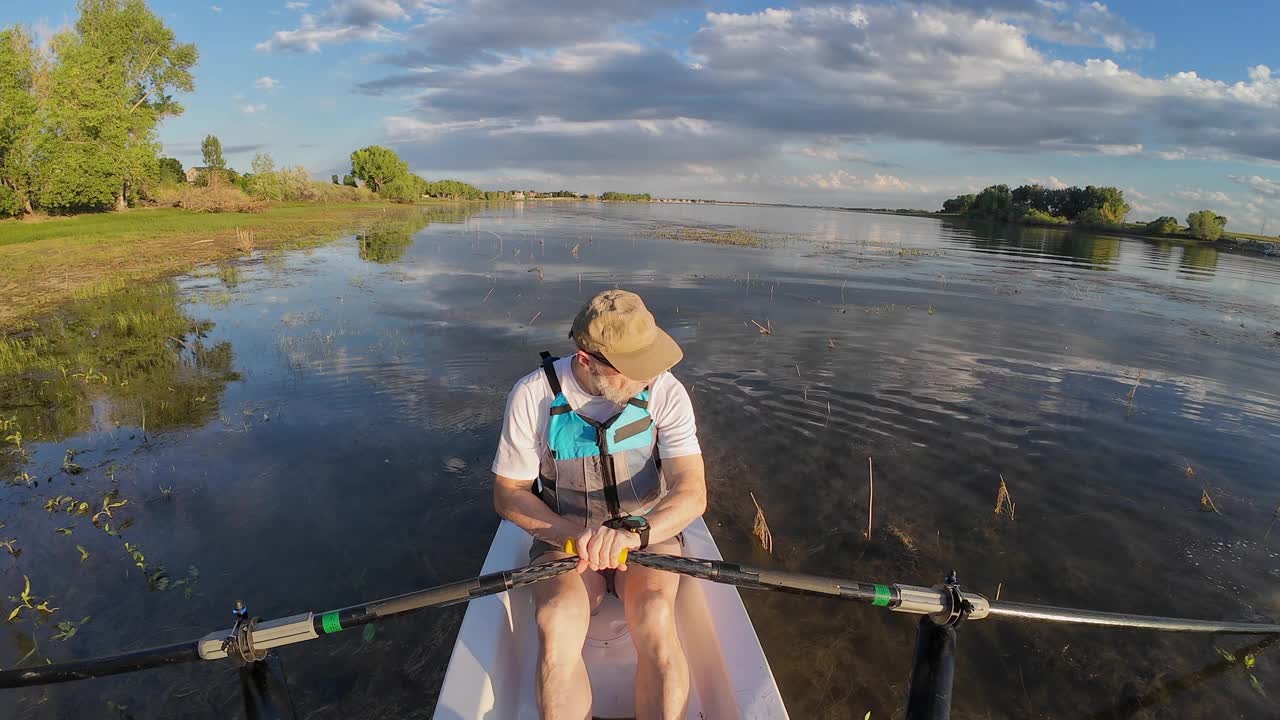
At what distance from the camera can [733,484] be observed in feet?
21.8

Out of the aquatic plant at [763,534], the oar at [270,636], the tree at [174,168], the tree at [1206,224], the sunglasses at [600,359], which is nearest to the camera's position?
the oar at [270,636]

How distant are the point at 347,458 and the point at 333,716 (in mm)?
3732

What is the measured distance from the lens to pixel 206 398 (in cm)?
823

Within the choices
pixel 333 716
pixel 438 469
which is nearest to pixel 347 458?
pixel 438 469

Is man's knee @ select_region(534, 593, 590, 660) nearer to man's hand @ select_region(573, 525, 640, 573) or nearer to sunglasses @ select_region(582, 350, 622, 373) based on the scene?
man's hand @ select_region(573, 525, 640, 573)

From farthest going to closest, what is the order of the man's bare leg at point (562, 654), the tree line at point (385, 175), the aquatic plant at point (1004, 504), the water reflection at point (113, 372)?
the tree line at point (385, 175)
the water reflection at point (113, 372)
the aquatic plant at point (1004, 504)
the man's bare leg at point (562, 654)

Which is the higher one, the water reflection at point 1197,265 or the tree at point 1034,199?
the tree at point 1034,199

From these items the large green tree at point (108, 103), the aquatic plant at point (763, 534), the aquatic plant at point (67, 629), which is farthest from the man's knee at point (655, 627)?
the large green tree at point (108, 103)

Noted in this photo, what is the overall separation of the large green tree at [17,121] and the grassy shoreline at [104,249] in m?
1.71

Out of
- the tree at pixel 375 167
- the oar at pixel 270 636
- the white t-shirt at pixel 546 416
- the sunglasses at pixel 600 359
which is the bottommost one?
the oar at pixel 270 636

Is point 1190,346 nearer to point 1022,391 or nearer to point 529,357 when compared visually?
point 1022,391

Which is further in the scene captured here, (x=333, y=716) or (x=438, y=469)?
(x=438, y=469)

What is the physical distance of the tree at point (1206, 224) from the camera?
53.1 m

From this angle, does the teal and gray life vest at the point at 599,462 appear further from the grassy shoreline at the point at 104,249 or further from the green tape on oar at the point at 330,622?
the grassy shoreline at the point at 104,249
